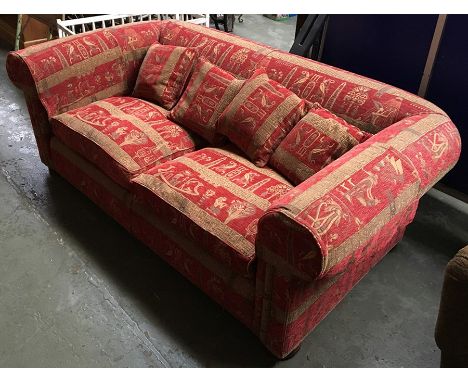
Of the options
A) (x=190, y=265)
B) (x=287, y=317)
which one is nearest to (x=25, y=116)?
(x=190, y=265)

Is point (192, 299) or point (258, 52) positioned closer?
point (192, 299)

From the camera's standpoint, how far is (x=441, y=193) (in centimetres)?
251

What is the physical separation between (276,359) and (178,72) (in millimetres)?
1411

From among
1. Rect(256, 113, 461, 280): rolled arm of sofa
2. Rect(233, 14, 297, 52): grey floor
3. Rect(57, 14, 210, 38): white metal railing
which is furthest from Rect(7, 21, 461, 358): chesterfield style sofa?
Rect(233, 14, 297, 52): grey floor

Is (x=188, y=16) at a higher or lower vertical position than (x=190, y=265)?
higher

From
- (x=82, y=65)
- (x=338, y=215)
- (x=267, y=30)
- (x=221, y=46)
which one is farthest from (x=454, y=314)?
(x=267, y=30)

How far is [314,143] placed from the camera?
176 cm

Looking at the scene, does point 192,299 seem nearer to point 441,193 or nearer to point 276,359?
point 276,359

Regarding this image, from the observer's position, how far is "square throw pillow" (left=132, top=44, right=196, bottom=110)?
2.30 metres

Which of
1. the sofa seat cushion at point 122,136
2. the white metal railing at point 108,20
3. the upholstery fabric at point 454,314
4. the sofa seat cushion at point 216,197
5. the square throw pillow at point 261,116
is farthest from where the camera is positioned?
the white metal railing at point 108,20

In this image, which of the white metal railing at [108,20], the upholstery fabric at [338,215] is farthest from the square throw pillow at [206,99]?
the white metal railing at [108,20]

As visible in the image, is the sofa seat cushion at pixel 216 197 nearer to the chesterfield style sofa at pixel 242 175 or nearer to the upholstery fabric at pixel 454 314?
the chesterfield style sofa at pixel 242 175

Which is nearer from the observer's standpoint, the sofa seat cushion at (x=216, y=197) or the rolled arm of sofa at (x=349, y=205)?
the rolled arm of sofa at (x=349, y=205)

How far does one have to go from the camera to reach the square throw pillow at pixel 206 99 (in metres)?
2.08
